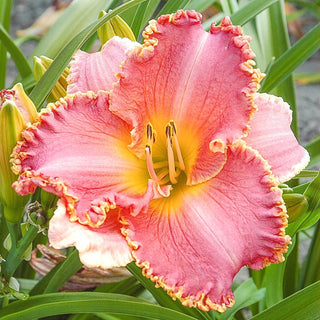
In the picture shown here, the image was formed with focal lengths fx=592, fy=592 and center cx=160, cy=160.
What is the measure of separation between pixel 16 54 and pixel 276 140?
1.62 feet

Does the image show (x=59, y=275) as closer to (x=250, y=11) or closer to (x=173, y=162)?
(x=173, y=162)

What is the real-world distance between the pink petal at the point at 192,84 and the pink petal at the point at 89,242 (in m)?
0.10

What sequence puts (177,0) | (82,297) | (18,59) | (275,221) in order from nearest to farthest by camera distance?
1. (275,221)
2. (82,297)
3. (177,0)
4. (18,59)

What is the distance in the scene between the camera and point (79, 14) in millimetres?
869

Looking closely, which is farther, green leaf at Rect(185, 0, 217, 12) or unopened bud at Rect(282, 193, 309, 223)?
green leaf at Rect(185, 0, 217, 12)

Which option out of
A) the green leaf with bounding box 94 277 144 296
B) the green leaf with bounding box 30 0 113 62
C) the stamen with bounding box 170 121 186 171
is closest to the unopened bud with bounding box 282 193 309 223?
the stamen with bounding box 170 121 186 171

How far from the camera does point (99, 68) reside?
1.97ft

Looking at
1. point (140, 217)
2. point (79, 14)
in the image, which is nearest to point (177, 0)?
point (79, 14)

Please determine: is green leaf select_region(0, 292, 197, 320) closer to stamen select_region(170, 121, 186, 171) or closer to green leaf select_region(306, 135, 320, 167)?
stamen select_region(170, 121, 186, 171)

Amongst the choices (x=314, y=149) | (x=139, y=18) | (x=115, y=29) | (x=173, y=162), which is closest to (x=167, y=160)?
(x=173, y=162)

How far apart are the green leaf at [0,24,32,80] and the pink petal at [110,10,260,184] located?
0.40 metres

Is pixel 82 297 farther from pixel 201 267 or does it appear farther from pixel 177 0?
pixel 177 0

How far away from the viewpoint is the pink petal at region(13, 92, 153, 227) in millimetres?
514

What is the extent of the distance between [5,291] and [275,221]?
1.04 feet
